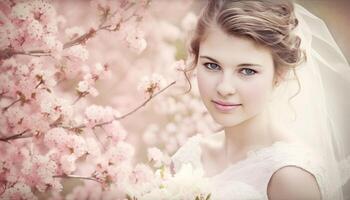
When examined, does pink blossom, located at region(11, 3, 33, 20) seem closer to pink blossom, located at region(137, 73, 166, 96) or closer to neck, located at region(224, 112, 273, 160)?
pink blossom, located at region(137, 73, 166, 96)

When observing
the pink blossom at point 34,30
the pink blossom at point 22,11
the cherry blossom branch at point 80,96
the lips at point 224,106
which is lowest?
the lips at point 224,106

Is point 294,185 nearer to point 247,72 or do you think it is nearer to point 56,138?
point 247,72

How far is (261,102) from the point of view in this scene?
202 cm

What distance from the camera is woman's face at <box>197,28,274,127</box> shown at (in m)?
1.96

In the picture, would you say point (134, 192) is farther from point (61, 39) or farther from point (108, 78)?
point (61, 39)

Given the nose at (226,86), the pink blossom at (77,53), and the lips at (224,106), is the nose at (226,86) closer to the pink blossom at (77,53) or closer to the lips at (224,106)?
the lips at (224,106)

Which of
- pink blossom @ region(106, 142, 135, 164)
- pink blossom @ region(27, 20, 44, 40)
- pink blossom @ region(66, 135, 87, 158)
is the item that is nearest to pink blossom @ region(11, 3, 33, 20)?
pink blossom @ region(27, 20, 44, 40)

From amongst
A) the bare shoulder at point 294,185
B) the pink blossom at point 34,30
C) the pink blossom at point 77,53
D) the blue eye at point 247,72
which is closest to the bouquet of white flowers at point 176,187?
the bare shoulder at point 294,185

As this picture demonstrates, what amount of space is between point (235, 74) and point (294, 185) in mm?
413

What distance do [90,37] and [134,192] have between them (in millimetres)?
555

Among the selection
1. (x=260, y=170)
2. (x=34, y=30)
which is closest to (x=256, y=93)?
(x=260, y=170)

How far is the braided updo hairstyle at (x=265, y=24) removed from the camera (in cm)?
193

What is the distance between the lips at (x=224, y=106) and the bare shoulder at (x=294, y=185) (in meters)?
0.26

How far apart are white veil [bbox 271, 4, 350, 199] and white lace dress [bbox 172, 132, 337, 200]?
6cm
